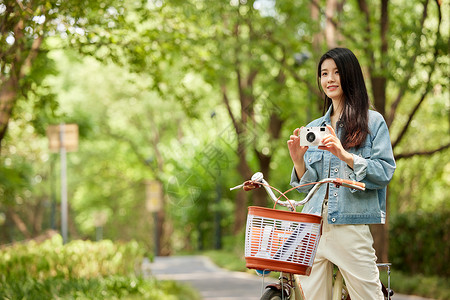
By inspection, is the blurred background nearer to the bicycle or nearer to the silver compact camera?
the silver compact camera

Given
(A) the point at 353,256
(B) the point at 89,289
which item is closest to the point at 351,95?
(A) the point at 353,256

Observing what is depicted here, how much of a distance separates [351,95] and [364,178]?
50 centimetres

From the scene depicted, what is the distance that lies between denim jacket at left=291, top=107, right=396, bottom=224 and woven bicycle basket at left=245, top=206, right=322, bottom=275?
0.33 meters

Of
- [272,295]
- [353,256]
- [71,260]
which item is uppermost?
[353,256]

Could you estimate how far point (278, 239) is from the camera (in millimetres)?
3115

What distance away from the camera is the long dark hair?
349 centimetres

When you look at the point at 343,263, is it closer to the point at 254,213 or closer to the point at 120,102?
the point at 254,213

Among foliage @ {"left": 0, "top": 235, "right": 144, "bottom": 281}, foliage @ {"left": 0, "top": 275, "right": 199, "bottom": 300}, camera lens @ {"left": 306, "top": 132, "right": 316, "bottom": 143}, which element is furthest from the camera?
foliage @ {"left": 0, "top": 235, "right": 144, "bottom": 281}

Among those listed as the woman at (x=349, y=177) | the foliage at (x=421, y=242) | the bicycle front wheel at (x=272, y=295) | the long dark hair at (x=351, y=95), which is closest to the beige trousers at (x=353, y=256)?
the woman at (x=349, y=177)

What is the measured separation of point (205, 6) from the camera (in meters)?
12.5

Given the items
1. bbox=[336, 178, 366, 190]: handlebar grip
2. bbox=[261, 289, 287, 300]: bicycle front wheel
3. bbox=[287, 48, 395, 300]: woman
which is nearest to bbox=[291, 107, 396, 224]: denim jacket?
bbox=[287, 48, 395, 300]: woman

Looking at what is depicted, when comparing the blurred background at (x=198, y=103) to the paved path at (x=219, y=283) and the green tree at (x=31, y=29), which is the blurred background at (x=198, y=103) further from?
the paved path at (x=219, y=283)

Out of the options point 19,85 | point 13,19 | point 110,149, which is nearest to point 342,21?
point 19,85

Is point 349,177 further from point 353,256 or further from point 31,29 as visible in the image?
point 31,29
